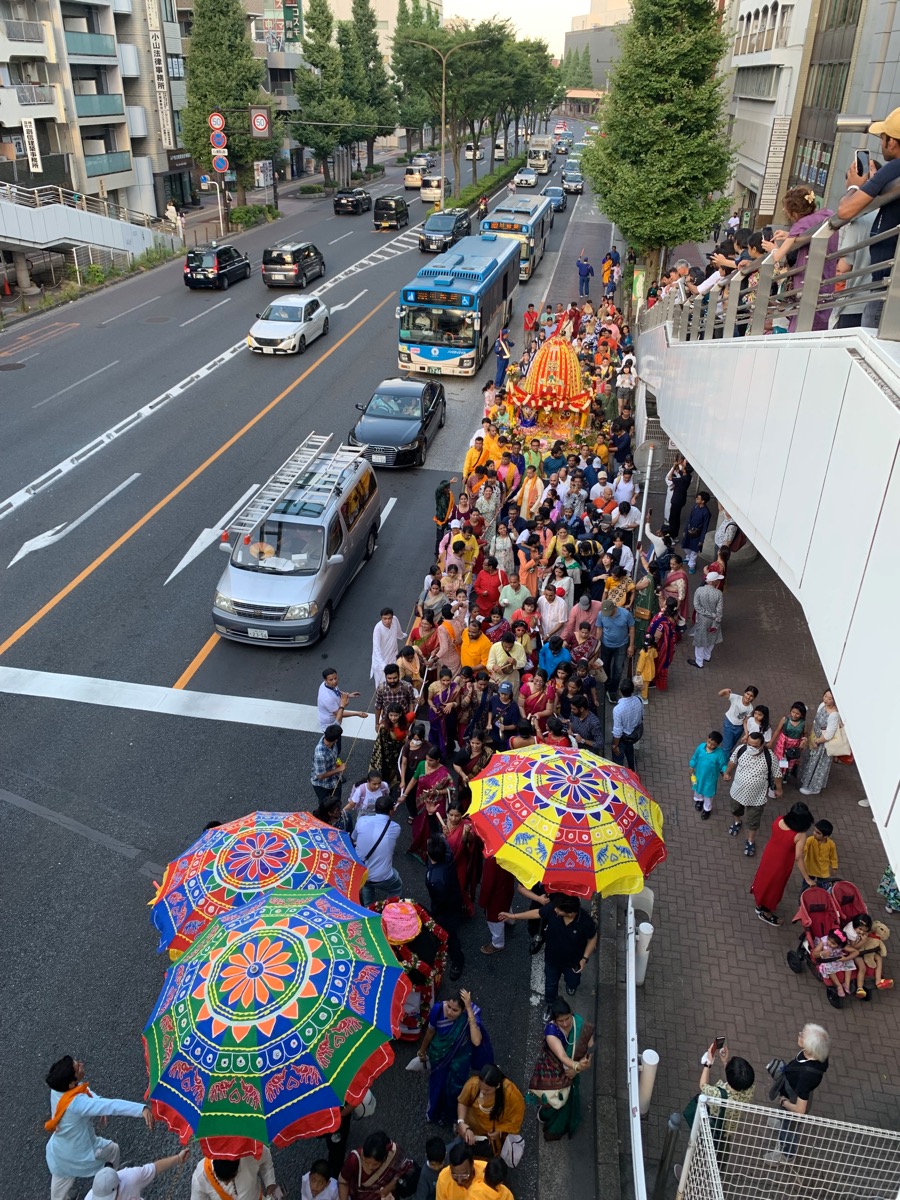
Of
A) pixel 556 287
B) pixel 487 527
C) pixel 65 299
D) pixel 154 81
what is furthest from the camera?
pixel 154 81

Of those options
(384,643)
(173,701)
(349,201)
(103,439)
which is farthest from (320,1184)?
(349,201)

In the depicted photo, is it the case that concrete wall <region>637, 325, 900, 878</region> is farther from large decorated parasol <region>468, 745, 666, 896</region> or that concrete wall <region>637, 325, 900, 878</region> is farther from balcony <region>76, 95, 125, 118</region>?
balcony <region>76, 95, 125, 118</region>

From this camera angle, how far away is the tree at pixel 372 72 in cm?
6881

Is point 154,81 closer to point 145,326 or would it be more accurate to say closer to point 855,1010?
point 145,326

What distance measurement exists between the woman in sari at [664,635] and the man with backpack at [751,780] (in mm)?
2463

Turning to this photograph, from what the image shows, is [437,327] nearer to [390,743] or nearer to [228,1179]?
[390,743]

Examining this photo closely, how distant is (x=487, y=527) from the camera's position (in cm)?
→ 1414

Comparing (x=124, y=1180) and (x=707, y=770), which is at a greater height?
(x=124, y=1180)

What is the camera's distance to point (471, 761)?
891 centimetres

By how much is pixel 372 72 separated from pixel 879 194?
247ft

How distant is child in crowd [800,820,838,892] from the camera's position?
26.4ft

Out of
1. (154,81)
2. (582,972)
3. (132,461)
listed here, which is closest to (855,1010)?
(582,972)

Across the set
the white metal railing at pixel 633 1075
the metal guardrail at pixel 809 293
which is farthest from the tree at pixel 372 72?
the white metal railing at pixel 633 1075

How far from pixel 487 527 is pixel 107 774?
6719 mm
